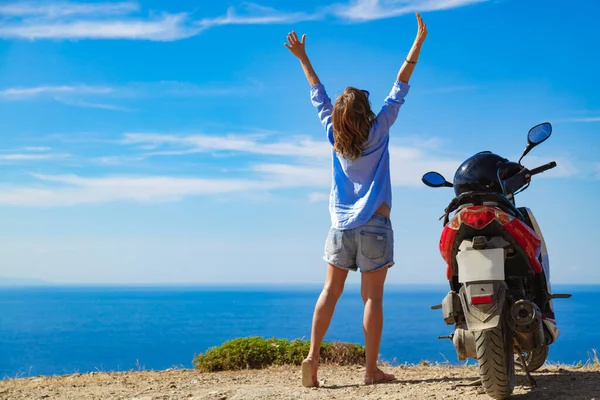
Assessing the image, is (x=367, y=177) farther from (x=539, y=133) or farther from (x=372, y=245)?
(x=539, y=133)

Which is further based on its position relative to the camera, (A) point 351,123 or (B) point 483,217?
(A) point 351,123

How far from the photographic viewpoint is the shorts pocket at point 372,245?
17.2ft

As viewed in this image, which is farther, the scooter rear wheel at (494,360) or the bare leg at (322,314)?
the bare leg at (322,314)

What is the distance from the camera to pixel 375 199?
529 cm

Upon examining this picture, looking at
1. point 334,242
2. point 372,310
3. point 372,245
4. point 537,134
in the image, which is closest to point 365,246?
point 372,245

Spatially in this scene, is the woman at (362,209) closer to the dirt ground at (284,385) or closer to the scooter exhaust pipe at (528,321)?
the dirt ground at (284,385)

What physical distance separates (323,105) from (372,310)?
1818mm

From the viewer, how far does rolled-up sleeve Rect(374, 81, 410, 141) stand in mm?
5422

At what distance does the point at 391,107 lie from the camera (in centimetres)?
550

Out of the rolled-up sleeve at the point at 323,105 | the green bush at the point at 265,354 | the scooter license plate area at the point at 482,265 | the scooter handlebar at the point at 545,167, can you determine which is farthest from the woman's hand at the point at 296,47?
the green bush at the point at 265,354

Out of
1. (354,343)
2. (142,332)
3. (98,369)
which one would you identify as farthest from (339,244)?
(142,332)

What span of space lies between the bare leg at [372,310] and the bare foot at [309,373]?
0.45 meters

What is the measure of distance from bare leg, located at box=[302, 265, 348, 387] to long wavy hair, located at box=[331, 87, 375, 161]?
99cm

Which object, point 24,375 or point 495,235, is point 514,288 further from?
point 24,375
